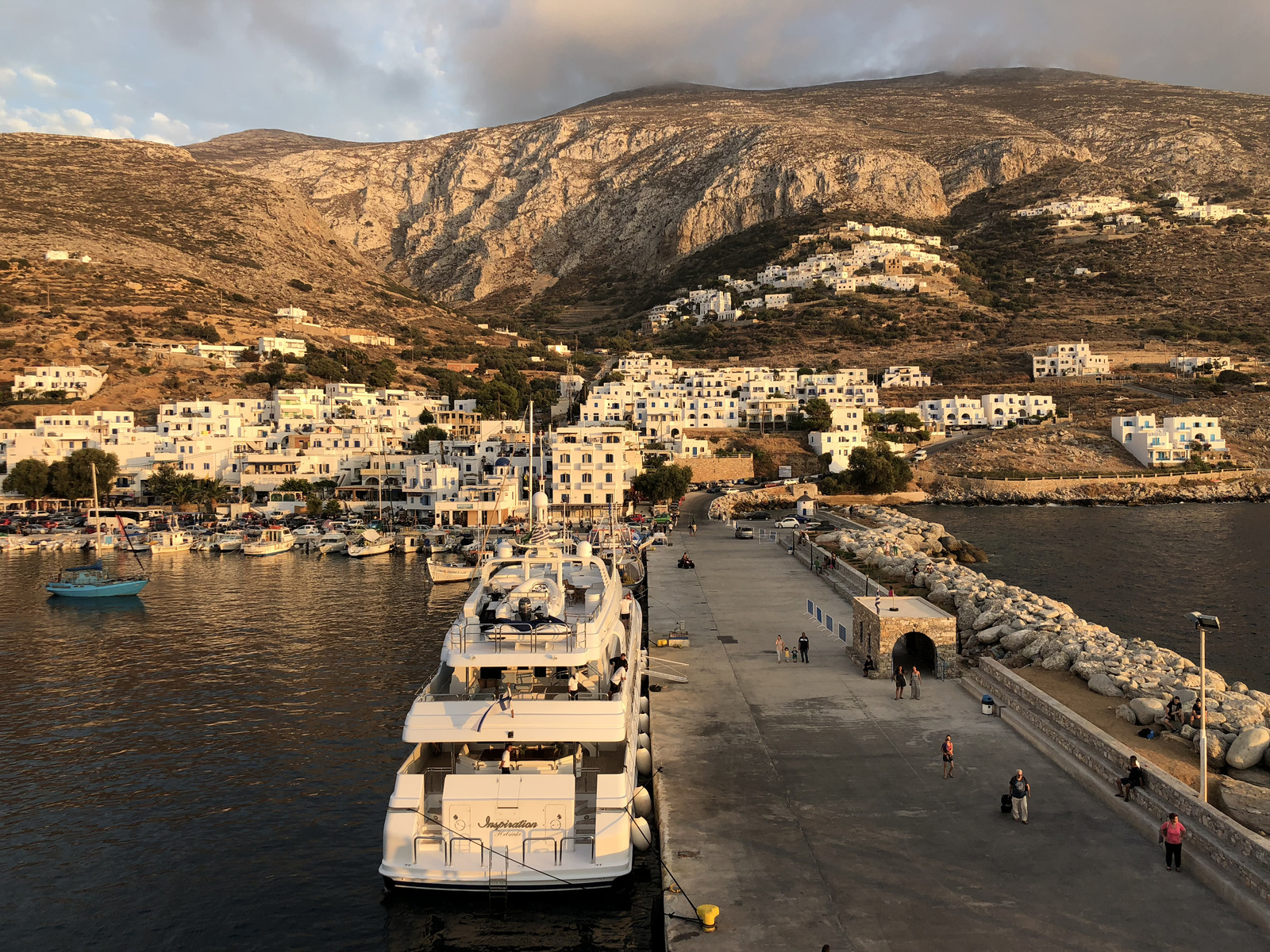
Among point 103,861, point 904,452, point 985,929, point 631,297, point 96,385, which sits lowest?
point 103,861

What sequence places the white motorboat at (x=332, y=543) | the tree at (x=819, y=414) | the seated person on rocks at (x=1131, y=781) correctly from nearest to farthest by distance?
the seated person on rocks at (x=1131, y=781), the white motorboat at (x=332, y=543), the tree at (x=819, y=414)

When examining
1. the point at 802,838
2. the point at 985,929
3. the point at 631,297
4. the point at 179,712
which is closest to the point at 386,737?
the point at 179,712

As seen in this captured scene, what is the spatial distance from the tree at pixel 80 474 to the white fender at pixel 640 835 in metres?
66.6

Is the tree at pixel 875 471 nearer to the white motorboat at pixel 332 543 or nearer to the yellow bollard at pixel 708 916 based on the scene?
the white motorboat at pixel 332 543

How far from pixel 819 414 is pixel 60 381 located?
73130mm

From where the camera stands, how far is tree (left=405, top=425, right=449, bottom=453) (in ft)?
257

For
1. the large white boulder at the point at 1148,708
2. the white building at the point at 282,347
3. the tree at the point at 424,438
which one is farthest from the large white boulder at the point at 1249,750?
the white building at the point at 282,347

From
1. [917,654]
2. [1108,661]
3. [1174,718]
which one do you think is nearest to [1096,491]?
[917,654]

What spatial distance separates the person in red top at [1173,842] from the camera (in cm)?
1106

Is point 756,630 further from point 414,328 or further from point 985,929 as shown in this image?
point 414,328

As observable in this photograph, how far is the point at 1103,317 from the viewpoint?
121875 millimetres

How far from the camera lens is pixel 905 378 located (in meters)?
107

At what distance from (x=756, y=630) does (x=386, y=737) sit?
10.4m

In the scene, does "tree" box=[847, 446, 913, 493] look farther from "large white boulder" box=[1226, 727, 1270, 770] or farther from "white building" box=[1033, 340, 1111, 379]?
"large white boulder" box=[1226, 727, 1270, 770]
